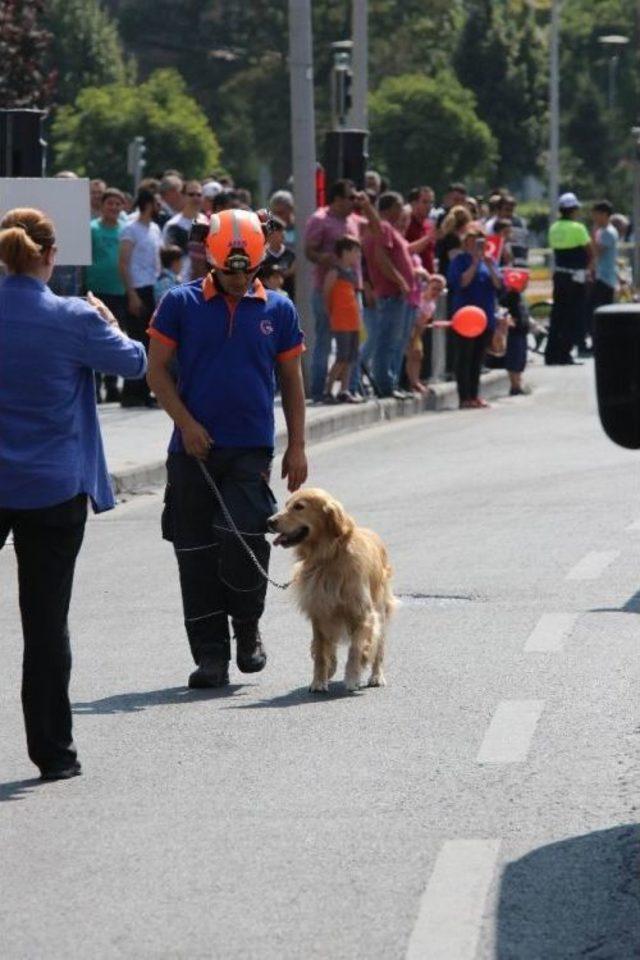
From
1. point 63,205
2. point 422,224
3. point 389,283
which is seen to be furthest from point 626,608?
point 422,224

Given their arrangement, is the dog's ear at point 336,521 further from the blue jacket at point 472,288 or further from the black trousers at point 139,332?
the blue jacket at point 472,288

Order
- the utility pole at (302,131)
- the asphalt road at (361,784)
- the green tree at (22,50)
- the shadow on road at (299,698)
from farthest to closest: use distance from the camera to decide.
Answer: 1. the green tree at (22,50)
2. the utility pole at (302,131)
3. the shadow on road at (299,698)
4. the asphalt road at (361,784)

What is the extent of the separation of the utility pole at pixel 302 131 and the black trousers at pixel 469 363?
4.80ft

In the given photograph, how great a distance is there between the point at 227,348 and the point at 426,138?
276 ft

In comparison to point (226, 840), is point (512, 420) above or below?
below

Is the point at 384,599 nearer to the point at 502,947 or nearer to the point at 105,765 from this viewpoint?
the point at 105,765

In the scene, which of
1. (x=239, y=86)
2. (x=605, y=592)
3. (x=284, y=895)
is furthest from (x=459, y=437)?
(x=239, y=86)

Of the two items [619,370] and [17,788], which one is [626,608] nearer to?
[17,788]

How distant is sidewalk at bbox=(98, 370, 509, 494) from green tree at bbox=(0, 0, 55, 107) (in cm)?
2048

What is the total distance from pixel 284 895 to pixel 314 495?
11.4 feet

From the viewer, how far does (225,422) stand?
404 inches

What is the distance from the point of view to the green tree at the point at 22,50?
153 feet

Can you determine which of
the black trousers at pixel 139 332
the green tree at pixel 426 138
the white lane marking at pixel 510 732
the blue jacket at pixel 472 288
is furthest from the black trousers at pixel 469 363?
the green tree at pixel 426 138

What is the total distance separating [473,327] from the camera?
25078 mm
